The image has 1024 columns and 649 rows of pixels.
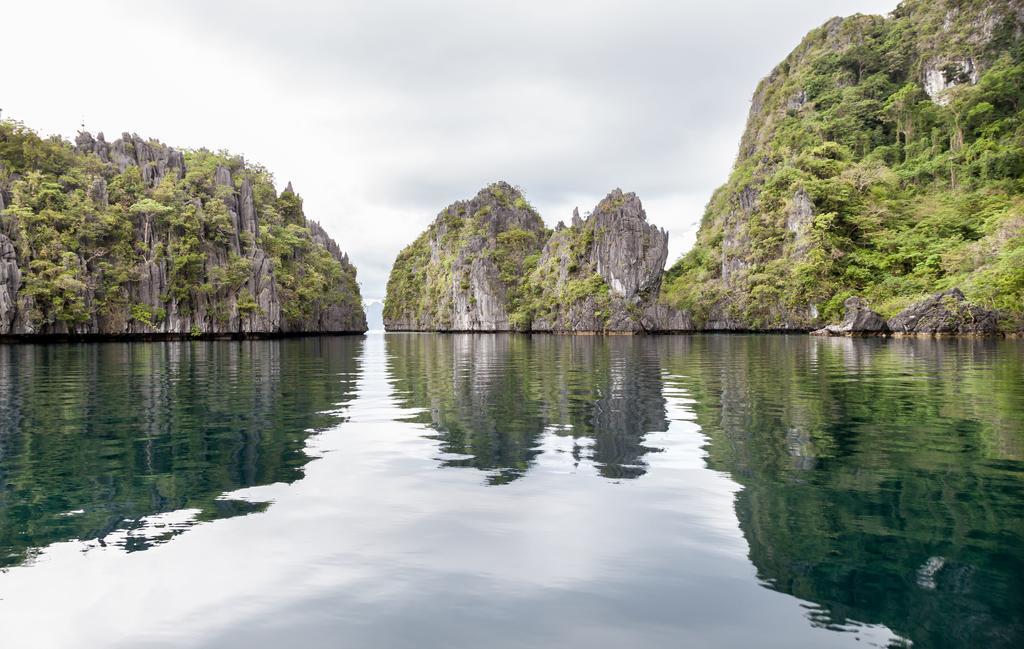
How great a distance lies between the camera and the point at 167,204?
6819cm

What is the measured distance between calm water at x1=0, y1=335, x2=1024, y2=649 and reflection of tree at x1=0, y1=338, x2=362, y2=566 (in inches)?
2.4

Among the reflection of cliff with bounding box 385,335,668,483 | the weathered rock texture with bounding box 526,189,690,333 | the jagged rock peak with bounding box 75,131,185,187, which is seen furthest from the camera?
the weathered rock texture with bounding box 526,189,690,333

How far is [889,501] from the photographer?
634 cm

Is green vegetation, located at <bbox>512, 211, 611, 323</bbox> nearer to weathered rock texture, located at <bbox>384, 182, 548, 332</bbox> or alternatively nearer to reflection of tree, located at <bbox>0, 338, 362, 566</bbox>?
weathered rock texture, located at <bbox>384, 182, 548, 332</bbox>

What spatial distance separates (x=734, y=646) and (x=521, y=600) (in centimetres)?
146

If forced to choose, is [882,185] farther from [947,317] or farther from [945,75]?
[947,317]

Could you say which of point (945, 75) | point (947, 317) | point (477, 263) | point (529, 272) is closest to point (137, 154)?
point (477, 263)

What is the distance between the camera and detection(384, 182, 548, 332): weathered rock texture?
4651 inches

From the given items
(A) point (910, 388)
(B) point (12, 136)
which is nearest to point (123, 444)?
(A) point (910, 388)

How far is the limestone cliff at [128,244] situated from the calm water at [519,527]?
5657 cm

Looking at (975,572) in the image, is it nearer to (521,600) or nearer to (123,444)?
(521,600)

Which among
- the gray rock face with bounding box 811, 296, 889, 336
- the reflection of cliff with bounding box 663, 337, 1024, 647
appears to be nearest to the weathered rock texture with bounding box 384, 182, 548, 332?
the gray rock face with bounding box 811, 296, 889, 336

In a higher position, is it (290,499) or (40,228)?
(40,228)

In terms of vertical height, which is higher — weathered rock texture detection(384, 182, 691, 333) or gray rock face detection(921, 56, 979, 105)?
gray rock face detection(921, 56, 979, 105)
